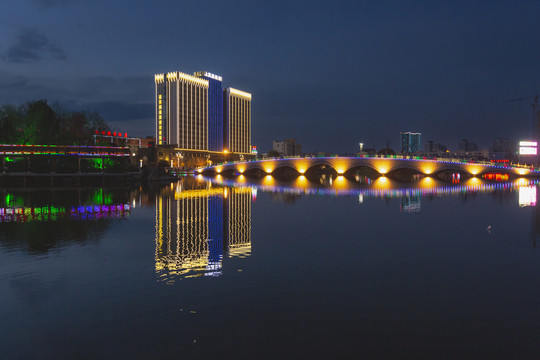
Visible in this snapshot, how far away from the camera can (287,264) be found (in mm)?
13664

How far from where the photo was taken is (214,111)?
536ft

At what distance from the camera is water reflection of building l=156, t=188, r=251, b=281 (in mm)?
13211

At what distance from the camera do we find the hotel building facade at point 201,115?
141m

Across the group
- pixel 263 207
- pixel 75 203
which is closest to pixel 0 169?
pixel 75 203

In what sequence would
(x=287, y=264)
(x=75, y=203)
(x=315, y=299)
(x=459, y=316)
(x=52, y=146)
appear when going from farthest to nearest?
(x=52, y=146) < (x=75, y=203) < (x=287, y=264) < (x=315, y=299) < (x=459, y=316)

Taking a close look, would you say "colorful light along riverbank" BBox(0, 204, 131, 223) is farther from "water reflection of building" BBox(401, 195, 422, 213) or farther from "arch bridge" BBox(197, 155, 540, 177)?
"arch bridge" BBox(197, 155, 540, 177)

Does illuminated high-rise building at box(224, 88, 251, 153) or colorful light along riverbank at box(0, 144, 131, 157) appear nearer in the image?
colorful light along riverbank at box(0, 144, 131, 157)

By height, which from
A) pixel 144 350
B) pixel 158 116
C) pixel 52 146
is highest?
pixel 158 116

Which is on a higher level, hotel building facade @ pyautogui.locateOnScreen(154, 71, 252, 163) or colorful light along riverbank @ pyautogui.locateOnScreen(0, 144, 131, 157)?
hotel building facade @ pyautogui.locateOnScreen(154, 71, 252, 163)

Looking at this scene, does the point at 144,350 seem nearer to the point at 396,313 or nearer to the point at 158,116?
the point at 396,313

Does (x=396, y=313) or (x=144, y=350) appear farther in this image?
(x=396, y=313)

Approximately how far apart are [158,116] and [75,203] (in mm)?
117514

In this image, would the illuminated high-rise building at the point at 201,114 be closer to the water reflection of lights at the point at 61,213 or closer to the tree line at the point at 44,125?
the tree line at the point at 44,125

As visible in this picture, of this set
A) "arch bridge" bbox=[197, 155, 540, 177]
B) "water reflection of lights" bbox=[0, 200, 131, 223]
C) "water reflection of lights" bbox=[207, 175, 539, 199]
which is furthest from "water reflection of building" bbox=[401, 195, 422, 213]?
"arch bridge" bbox=[197, 155, 540, 177]
